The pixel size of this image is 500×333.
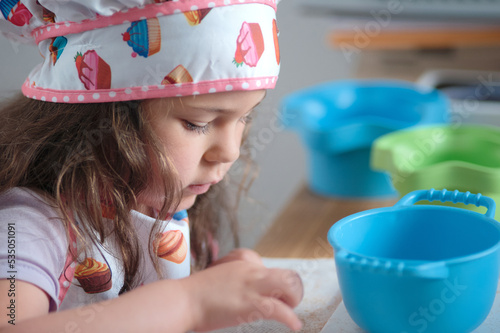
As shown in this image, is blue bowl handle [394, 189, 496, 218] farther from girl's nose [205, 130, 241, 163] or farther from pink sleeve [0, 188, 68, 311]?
pink sleeve [0, 188, 68, 311]

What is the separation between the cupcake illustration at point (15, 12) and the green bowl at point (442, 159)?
19.0 inches

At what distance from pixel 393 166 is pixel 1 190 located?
1.61 ft

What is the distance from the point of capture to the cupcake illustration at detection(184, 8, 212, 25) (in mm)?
576

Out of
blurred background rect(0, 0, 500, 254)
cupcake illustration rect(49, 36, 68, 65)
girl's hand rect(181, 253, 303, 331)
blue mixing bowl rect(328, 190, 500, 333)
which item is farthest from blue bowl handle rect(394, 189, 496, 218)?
blurred background rect(0, 0, 500, 254)

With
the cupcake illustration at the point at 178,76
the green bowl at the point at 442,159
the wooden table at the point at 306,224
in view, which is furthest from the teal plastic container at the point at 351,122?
the cupcake illustration at the point at 178,76

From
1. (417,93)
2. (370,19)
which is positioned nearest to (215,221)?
(417,93)

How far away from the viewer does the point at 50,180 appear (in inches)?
26.3

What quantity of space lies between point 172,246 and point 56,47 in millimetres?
272

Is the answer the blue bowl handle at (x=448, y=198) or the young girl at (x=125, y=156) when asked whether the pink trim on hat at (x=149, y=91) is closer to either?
the young girl at (x=125, y=156)

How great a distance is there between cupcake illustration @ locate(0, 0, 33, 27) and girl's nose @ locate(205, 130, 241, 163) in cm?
23

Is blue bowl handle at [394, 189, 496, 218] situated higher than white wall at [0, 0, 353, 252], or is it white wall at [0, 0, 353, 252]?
blue bowl handle at [394, 189, 496, 218]

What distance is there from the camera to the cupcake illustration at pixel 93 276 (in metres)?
0.66

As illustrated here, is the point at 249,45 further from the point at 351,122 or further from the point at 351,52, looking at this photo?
the point at 351,52

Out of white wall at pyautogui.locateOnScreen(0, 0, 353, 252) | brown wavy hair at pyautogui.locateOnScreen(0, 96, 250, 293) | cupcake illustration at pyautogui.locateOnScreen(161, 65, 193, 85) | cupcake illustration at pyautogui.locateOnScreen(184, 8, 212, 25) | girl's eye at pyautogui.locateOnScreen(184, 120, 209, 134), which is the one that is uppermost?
cupcake illustration at pyautogui.locateOnScreen(184, 8, 212, 25)
